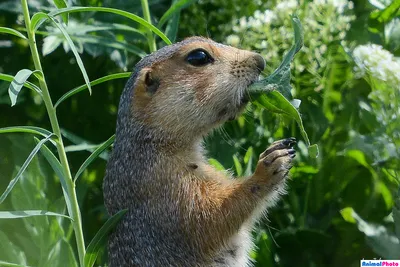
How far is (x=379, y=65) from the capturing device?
266cm

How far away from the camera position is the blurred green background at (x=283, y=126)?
9.32 feet

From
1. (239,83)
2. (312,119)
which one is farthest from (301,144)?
(239,83)

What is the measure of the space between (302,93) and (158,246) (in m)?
1.04

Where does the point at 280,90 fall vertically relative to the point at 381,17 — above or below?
above

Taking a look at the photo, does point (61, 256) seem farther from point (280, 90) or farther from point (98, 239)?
point (280, 90)

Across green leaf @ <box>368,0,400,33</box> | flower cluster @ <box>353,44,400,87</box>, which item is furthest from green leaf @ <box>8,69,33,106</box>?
green leaf @ <box>368,0,400,33</box>

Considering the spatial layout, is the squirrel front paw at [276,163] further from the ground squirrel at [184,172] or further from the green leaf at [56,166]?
the green leaf at [56,166]

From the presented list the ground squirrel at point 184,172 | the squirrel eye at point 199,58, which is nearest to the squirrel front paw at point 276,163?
the ground squirrel at point 184,172

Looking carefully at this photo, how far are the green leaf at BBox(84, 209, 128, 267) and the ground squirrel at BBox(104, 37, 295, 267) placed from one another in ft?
0.29

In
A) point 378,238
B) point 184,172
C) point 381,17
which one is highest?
point 381,17

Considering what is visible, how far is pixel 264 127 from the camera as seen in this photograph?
3.09 m

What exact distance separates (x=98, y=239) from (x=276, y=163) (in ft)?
1.89

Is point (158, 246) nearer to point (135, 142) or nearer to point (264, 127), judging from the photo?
point (135, 142)

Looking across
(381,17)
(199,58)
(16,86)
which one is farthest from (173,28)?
(16,86)
